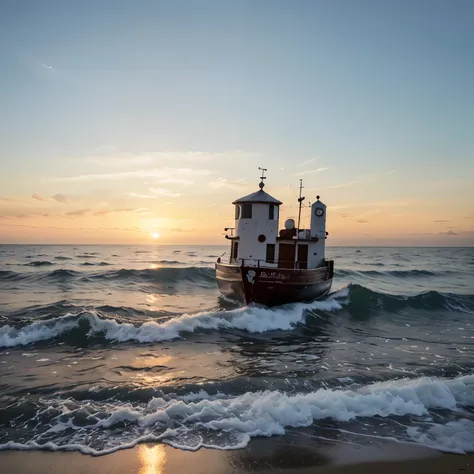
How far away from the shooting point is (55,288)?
28422 mm

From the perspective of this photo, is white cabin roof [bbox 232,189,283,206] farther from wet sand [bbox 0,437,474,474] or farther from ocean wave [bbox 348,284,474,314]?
wet sand [bbox 0,437,474,474]

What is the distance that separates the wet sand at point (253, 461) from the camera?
5.69m

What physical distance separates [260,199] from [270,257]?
10.2 ft

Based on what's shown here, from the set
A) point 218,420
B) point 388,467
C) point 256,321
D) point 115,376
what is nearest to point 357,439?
point 388,467

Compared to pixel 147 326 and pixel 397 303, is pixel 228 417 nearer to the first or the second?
pixel 147 326

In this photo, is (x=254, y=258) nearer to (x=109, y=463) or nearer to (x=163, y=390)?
(x=163, y=390)

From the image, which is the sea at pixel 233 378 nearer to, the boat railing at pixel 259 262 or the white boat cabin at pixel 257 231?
the boat railing at pixel 259 262

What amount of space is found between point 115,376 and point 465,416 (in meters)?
8.20

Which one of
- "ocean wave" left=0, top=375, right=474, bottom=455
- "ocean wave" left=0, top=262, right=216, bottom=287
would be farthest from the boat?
"ocean wave" left=0, top=262, right=216, bottom=287

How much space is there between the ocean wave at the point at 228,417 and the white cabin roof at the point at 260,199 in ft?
38.0

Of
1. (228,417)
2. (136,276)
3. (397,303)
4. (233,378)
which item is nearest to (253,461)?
(228,417)

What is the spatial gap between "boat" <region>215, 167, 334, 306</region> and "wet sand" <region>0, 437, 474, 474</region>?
10.9 meters

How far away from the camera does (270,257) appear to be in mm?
19859

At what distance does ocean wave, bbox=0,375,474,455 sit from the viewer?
6520 mm
